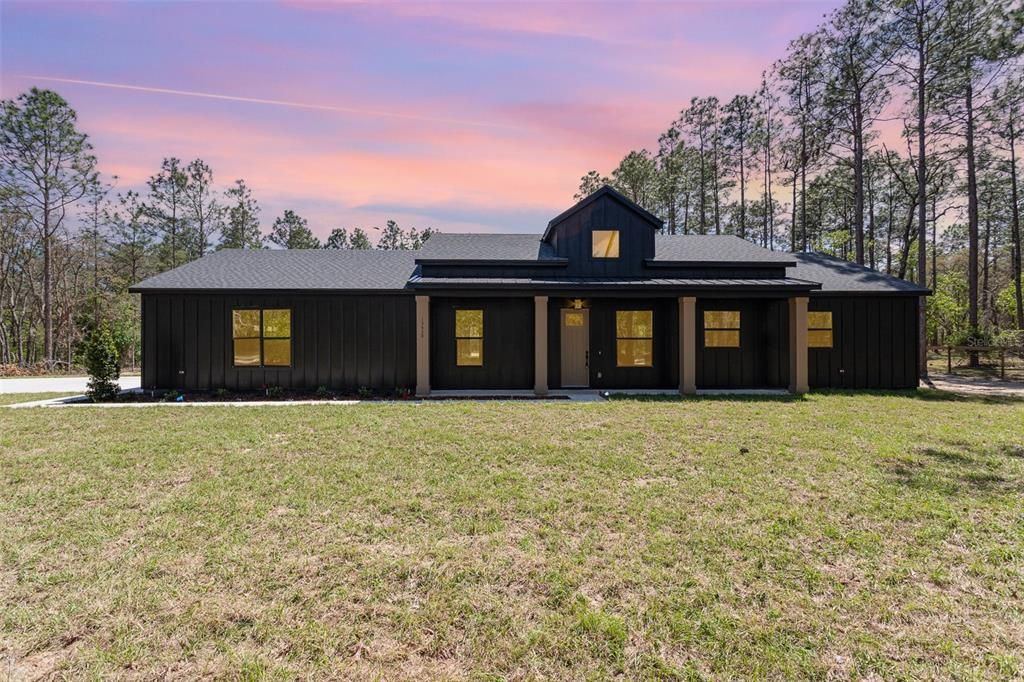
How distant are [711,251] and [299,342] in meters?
11.6

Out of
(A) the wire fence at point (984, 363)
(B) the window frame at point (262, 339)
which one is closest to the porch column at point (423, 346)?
(B) the window frame at point (262, 339)

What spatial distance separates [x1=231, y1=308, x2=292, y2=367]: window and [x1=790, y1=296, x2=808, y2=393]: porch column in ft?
41.8

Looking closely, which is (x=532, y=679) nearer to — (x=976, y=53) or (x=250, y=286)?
(x=250, y=286)

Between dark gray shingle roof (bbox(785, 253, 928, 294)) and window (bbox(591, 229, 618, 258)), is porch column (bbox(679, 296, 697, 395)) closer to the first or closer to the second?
window (bbox(591, 229, 618, 258))

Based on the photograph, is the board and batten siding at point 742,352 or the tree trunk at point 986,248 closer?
the board and batten siding at point 742,352

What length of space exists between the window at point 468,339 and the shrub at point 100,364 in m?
7.75

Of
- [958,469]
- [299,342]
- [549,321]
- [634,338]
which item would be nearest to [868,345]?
[634,338]

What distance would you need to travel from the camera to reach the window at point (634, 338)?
39.7ft

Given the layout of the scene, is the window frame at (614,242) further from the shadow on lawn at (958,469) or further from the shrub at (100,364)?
the shrub at (100,364)

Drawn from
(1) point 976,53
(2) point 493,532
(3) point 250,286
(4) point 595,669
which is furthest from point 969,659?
(1) point 976,53

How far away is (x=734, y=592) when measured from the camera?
301 cm

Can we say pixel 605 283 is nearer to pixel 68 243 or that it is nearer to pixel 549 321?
pixel 549 321

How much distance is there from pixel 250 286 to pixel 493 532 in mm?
10266

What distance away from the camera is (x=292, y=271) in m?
12.4
